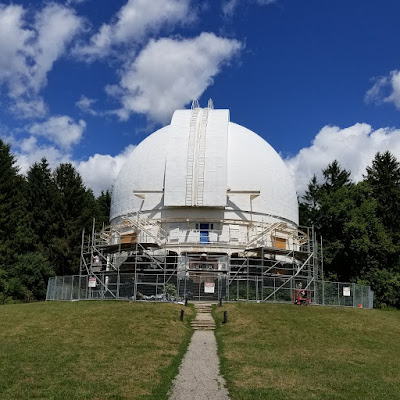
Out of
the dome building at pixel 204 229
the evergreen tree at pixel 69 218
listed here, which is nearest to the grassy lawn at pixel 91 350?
the dome building at pixel 204 229

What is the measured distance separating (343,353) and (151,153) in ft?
81.0

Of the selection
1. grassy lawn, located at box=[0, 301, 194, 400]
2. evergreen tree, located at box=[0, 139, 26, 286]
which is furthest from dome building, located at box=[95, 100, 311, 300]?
evergreen tree, located at box=[0, 139, 26, 286]

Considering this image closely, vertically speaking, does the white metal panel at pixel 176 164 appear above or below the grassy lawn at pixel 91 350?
above

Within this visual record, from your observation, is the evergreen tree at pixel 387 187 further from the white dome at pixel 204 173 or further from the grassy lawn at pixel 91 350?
the grassy lawn at pixel 91 350

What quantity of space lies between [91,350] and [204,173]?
19.5 meters

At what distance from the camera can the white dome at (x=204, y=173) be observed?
106 feet

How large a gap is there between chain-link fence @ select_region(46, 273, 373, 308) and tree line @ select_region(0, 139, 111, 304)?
311 inches

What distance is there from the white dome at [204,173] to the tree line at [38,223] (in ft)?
27.4

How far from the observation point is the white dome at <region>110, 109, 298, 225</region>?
106 feet

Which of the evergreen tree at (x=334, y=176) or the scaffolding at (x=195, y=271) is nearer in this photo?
the scaffolding at (x=195, y=271)

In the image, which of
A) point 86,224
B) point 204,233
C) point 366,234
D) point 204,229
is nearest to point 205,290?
point 204,233

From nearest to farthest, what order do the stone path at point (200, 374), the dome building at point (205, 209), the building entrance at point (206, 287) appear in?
the stone path at point (200, 374) < the building entrance at point (206, 287) < the dome building at point (205, 209)

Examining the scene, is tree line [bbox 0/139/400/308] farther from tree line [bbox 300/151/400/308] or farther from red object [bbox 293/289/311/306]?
red object [bbox 293/289/311/306]

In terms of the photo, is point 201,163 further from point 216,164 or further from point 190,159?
point 216,164
